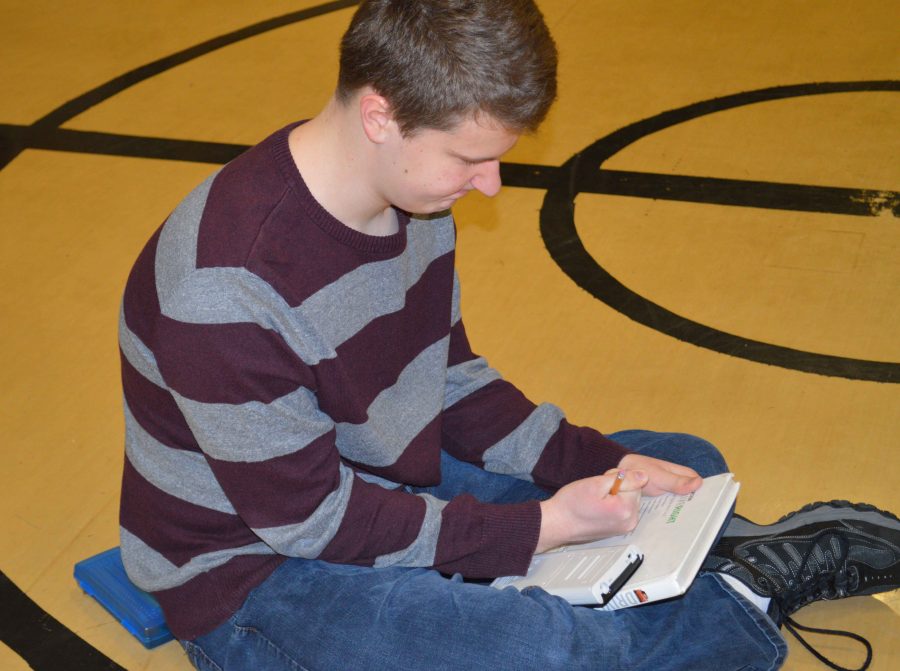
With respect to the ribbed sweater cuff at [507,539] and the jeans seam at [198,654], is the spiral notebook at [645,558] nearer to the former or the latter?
the ribbed sweater cuff at [507,539]

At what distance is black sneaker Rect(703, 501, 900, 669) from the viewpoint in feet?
4.28

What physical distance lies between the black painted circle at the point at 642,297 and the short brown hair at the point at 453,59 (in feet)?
3.18

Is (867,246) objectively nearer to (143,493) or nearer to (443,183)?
(443,183)

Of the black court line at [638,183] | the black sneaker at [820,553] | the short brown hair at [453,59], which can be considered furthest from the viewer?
the black court line at [638,183]

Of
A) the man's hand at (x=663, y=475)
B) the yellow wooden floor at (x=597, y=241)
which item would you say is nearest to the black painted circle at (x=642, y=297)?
the yellow wooden floor at (x=597, y=241)

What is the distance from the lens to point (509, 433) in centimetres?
134

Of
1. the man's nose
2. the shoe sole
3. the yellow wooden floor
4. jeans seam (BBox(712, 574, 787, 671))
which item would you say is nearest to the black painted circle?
the yellow wooden floor

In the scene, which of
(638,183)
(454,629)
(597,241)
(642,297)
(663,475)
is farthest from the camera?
(638,183)

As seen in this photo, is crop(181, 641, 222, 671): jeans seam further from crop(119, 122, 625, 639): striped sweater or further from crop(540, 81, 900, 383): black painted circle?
crop(540, 81, 900, 383): black painted circle

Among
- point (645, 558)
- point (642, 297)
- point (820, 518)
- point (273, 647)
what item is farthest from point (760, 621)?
point (642, 297)

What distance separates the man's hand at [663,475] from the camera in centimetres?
126

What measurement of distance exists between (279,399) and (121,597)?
51cm

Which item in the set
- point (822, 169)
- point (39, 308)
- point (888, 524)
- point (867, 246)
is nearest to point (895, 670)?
point (888, 524)

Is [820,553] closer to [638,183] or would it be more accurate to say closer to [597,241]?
[597,241]
